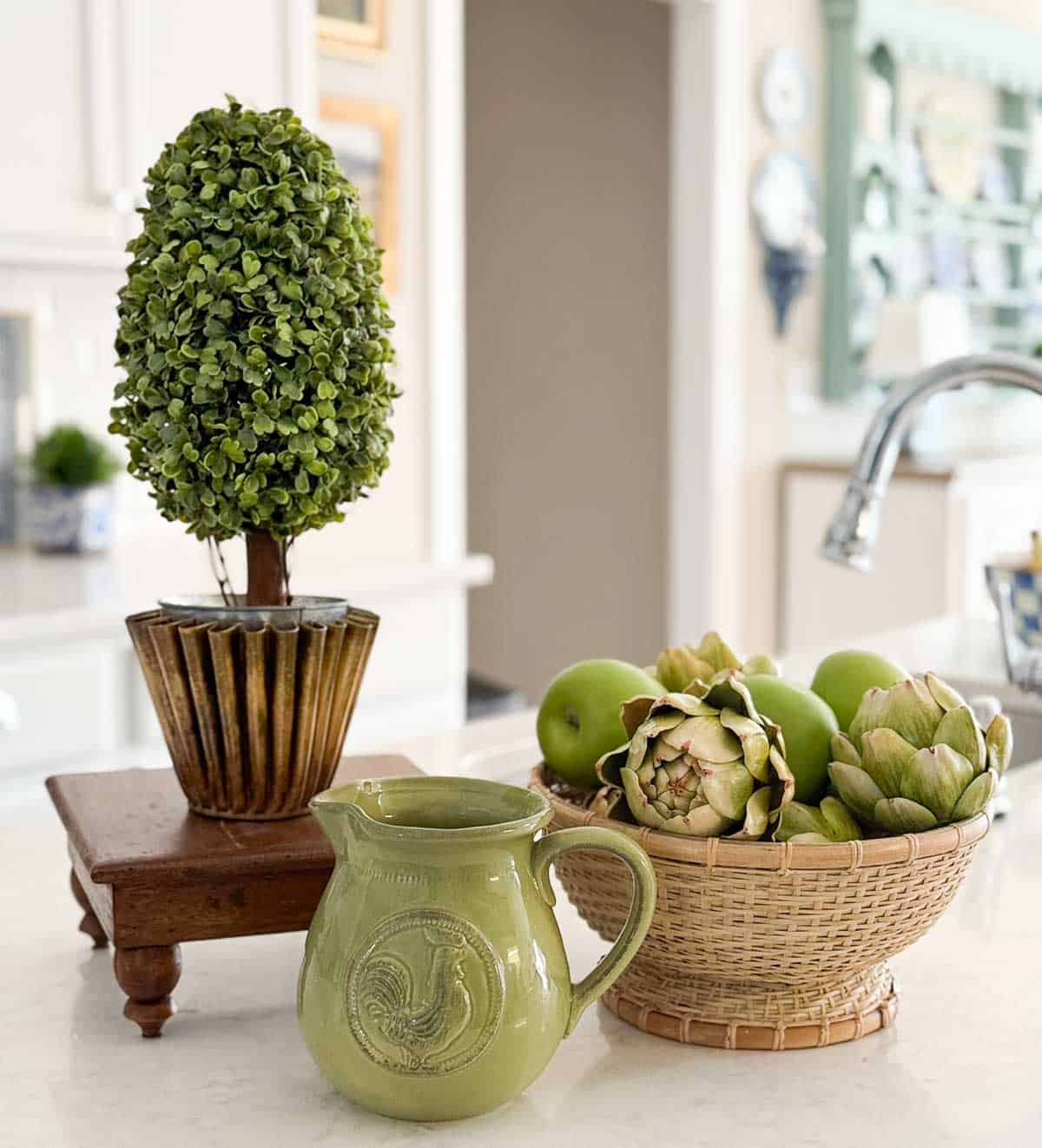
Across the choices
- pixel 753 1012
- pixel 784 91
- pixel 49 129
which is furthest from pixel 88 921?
pixel 784 91

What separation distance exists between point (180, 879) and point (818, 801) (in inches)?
13.2

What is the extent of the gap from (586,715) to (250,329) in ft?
0.91

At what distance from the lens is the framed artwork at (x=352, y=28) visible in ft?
9.52

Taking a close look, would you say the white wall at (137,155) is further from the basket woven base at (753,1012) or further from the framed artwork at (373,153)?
the basket woven base at (753,1012)

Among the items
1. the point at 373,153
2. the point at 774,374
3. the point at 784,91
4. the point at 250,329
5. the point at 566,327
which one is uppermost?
the point at 784,91

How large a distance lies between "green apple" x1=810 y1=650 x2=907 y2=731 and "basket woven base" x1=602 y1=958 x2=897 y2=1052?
15 cm

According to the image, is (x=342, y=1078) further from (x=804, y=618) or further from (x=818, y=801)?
(x=804, y=618)

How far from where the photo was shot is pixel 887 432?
125cm

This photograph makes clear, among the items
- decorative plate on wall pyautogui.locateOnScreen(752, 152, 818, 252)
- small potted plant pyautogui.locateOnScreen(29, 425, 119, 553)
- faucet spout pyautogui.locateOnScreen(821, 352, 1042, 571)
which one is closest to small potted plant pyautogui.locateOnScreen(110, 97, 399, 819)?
faucet spout pyautogui.locateOnScreen(821, 352, 1042, 571)

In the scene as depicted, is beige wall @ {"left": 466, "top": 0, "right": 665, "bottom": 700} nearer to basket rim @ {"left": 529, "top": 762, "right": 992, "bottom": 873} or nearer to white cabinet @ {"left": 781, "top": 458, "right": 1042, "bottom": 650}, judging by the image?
white cabinet @ {"left": 781, "top": 458, "right": 1042, "bottom": 650}

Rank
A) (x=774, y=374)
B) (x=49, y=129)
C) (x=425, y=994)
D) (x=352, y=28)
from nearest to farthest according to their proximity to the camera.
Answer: (x=425, y=994)
(x=49, y=129)
(x=352, y=28)
(x=774, y=374)

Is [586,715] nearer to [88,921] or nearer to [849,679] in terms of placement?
[849,679]

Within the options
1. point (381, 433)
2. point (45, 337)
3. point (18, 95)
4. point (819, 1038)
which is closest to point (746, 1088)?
point (819, 1038)

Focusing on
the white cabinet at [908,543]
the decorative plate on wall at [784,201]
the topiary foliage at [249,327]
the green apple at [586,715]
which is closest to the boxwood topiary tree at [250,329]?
the topiary foliage at [249,327]
